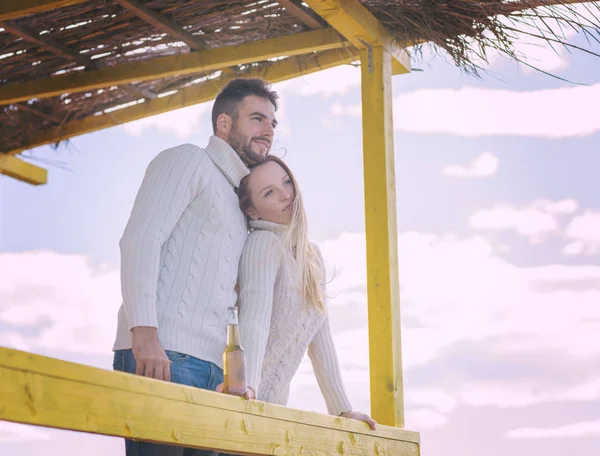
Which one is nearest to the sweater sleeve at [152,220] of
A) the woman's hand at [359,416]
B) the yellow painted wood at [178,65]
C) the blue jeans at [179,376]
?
the blue jeans at [179,376]

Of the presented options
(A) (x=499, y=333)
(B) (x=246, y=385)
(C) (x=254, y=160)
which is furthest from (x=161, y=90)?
(A) (x=499, y=333)

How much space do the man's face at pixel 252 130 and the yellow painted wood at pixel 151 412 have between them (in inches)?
34.5

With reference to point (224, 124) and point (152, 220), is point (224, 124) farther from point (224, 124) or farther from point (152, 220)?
point (152, 220)

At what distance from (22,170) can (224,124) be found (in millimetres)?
3343

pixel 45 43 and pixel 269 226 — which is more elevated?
pixel 45 43

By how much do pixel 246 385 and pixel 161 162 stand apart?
72 centimetres

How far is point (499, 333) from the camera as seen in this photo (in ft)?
23.9

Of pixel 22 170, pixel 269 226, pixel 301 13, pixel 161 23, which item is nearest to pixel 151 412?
pixel 269 226

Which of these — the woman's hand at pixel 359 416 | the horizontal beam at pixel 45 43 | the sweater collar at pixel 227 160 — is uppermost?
the horizontal beam at pixel 45 43

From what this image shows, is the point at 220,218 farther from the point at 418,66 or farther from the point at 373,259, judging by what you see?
the point at 418,66

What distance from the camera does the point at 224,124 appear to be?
11.1 feet

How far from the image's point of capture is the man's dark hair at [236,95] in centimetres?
342

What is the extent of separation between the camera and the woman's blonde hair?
132 inches

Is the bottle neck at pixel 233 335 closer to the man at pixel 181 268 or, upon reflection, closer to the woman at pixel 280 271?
the man at pixel 181 268
